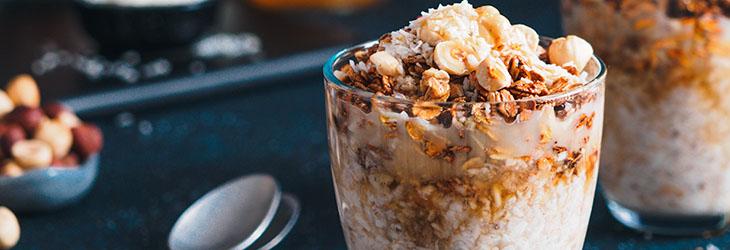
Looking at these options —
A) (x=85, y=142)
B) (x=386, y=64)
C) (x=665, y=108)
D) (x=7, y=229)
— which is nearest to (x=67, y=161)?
(x=85, y=142)

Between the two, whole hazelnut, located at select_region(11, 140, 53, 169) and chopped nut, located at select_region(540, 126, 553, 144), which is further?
whole hazelnut, located at select_region(11, 140, 53, 169)

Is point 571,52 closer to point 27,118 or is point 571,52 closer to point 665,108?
point 665,108

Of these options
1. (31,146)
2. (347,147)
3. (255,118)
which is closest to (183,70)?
(255,118)

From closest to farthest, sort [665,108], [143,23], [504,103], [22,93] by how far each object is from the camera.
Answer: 1. [504,103]
2. [665,108]
3. [22,93]
4. [143,23]

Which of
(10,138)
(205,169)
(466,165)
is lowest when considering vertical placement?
(205,169)

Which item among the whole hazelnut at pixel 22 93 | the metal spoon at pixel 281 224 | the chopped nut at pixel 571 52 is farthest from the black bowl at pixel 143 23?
the chopped nut at pixel 571 52

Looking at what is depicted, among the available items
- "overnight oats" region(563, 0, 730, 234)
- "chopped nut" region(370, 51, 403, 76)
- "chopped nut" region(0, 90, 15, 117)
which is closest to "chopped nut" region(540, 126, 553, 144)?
"chopped nut" region(370, 51, 403, 76)

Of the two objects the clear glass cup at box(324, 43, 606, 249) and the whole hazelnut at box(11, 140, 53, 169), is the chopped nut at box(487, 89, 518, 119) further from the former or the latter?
the whole hazelnut at box(11, 140, 53, 169)
